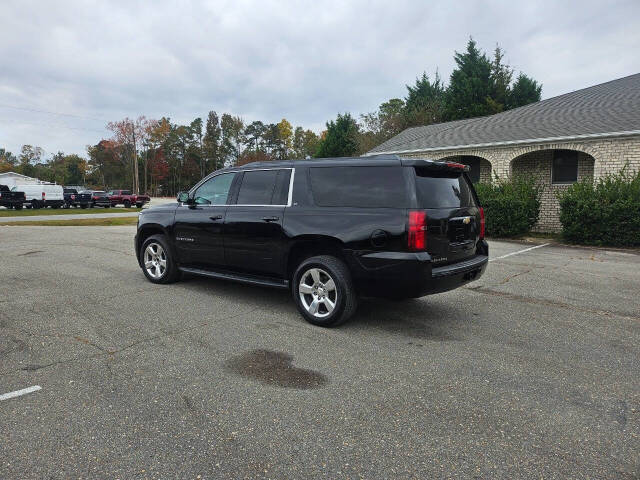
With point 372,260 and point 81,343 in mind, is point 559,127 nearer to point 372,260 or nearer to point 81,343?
point 372,260

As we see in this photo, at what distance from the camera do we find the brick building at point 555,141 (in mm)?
15672

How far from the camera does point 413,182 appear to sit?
14.7 ft

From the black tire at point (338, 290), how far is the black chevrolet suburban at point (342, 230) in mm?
11

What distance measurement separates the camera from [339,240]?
4711 mm

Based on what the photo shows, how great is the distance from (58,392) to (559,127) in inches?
740

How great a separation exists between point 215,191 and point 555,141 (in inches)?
589

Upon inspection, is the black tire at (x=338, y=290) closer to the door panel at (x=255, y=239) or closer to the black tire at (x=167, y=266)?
the door panel at (x=255, y=239)

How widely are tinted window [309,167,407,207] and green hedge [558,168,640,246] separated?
10.8 m

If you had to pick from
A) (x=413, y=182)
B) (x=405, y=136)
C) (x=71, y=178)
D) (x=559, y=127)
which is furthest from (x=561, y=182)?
(x=71, y=178)

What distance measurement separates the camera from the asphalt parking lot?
2467mm

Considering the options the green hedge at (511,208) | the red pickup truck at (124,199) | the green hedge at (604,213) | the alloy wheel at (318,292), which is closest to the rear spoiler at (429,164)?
the alloy wheel at (318,292)

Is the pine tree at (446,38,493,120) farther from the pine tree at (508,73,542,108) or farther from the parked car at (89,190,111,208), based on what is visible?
the parked car at (89,190,111,208)

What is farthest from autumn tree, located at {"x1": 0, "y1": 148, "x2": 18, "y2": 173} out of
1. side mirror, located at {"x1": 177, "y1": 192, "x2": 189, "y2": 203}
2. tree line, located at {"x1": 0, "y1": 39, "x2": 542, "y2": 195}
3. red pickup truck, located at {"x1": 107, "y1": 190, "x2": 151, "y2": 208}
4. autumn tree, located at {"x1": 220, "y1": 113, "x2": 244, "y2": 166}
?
side mirror, located at {"x1": 177, "y1": 192, "x2": 189, "y2": 203}

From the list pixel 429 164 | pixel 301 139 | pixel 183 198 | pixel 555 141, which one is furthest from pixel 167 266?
pixel 301 139
